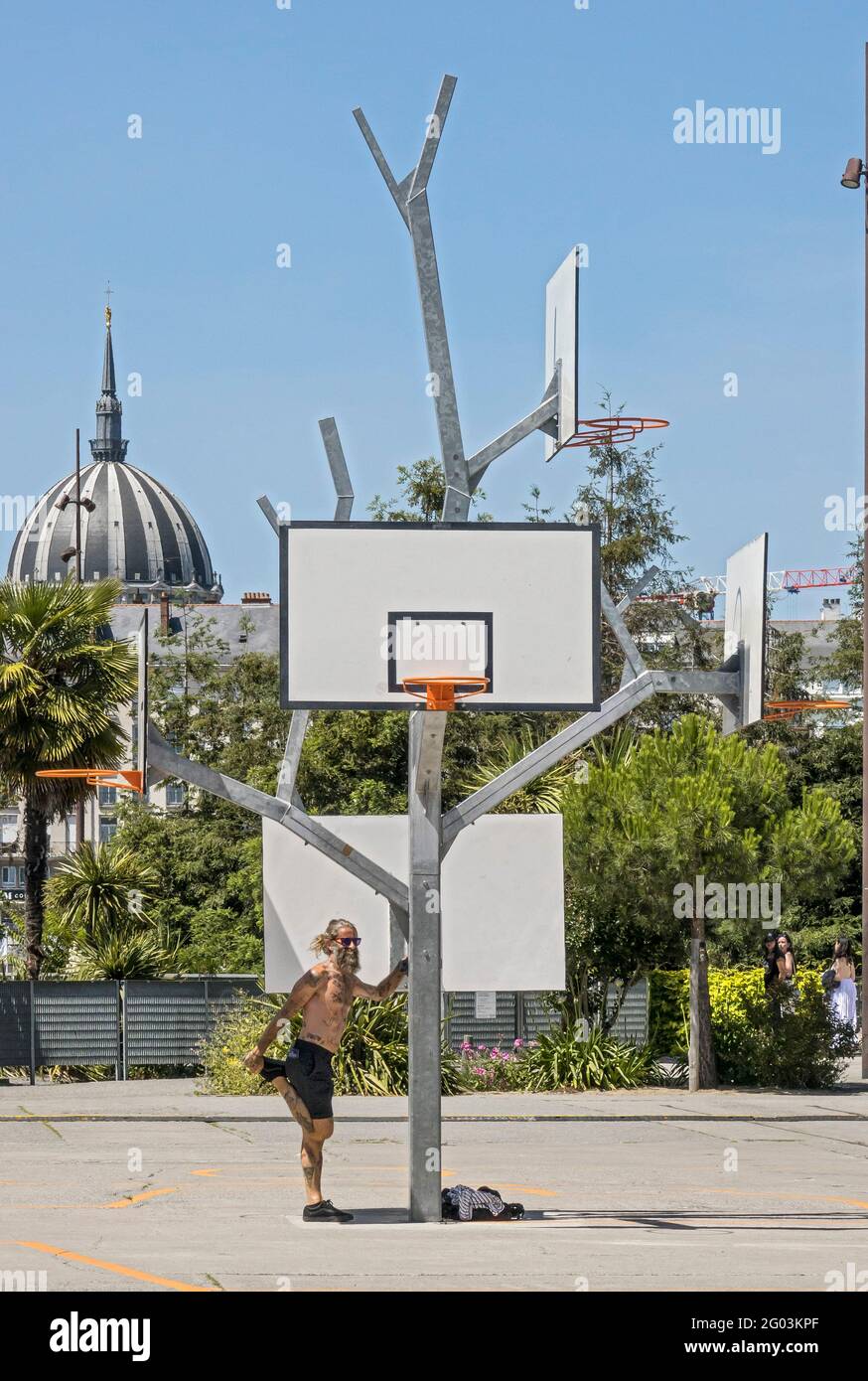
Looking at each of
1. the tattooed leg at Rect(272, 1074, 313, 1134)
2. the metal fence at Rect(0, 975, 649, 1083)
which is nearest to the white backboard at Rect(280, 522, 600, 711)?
the tattooed leg at Rect(272, 1074, 313, 1134)

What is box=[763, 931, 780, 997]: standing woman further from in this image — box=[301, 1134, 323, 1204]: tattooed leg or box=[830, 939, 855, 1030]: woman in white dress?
box=[301, 1134, 323, 1204]: tattooed leg

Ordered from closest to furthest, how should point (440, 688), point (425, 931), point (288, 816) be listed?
point (440, 688) → point (425, 931) → point (288, 816)

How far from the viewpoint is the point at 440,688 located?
11.9 metres

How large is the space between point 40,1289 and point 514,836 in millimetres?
12385

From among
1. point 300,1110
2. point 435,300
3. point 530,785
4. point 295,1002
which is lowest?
point 300,1110

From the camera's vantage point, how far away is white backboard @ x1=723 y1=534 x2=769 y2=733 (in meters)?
13.8

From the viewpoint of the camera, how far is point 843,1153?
1698 centimetres

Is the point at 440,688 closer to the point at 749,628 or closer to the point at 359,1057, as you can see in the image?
the point at 749,628

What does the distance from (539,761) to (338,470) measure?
119 inches

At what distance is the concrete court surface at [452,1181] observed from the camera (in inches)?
396

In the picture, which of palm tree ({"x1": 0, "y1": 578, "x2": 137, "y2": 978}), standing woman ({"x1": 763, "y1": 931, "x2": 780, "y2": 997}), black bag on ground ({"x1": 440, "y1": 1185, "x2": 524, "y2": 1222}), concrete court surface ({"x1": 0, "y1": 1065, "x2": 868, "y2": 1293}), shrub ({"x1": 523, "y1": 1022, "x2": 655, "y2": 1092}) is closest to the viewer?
concrete court surface ({"x1": 0, "y1": 1065, "x2": 868, "y2": 1293})

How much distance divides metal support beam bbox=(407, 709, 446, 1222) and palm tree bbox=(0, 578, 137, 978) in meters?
12.6

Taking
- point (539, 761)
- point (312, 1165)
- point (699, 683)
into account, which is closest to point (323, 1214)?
point (312, 1165)

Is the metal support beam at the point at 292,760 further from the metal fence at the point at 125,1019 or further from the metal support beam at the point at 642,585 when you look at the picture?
the metal fence at the point at 125,1019
